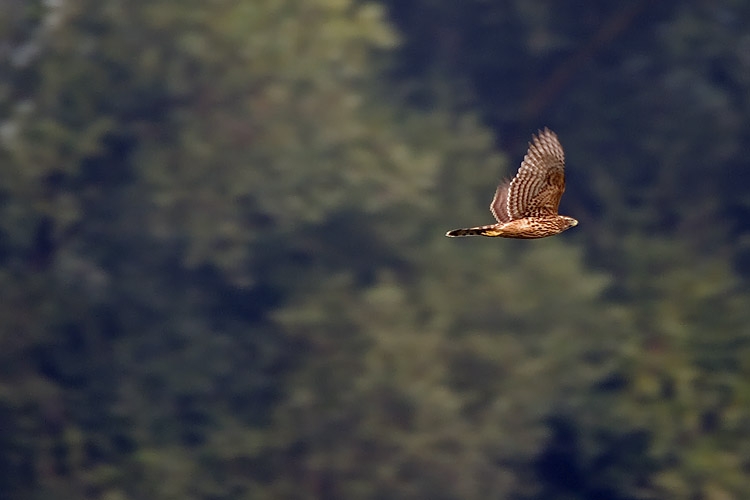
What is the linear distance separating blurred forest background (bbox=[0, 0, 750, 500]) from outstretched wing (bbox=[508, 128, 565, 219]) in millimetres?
8373

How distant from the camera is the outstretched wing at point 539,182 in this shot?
22.7 feet

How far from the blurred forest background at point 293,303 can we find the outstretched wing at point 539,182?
27.5ft

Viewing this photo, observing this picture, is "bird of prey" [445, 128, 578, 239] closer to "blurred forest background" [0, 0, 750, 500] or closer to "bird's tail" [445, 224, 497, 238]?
"bird's tail" [445, 224, 497, 238]

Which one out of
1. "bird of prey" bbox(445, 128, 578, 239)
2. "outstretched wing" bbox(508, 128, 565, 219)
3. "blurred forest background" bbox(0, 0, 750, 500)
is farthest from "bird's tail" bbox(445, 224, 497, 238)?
"blurred forest background" bbox(0, 0, 750, 500)

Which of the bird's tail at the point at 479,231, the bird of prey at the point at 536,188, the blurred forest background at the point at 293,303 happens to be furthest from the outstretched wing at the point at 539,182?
the blurred forest background at the point at 293,303

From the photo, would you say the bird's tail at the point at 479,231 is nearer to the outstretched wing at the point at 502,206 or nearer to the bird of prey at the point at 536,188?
the bird of prey at the point at 536,188

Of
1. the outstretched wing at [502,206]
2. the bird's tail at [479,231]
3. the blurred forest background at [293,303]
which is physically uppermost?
the blurred forest background at [293,303]

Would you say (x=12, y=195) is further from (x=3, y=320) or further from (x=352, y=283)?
(x=352, y=283)

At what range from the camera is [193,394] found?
1677cm

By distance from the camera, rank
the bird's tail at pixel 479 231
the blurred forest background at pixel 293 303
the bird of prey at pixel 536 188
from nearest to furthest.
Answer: the bird's tail at pixel 479 231
the bird of prey at pixel 536 188
the blurred forest background at pixel 293 303

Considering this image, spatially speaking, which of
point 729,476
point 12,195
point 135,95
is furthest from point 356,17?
point 729,476

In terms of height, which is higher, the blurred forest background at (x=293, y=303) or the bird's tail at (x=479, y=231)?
the blurred forest background at (x=293, y=303)

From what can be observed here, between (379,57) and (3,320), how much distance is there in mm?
6126

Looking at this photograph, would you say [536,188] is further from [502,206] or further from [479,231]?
[479,231]
